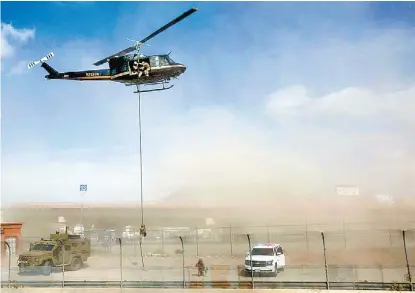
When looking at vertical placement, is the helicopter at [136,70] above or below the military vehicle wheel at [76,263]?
above

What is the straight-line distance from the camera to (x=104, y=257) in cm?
3481

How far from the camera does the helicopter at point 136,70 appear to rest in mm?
26703

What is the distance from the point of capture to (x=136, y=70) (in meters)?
26.9

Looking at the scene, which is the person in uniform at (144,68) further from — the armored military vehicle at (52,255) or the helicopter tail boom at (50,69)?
the armored military vehicle at (52,255)

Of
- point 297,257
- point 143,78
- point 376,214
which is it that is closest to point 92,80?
point 143,78

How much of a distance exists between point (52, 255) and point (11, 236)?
8.11 m

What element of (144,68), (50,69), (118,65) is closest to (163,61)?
(144,68)

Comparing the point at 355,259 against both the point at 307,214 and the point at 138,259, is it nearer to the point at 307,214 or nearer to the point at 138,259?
the point at 138,259

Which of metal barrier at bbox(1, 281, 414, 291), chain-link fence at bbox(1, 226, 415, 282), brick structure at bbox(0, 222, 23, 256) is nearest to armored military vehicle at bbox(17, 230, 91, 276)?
chain-link fence at bbox(1, 226, 415, 282)

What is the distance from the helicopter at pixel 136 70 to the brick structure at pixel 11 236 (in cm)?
1212

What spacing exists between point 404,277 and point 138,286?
1429cm

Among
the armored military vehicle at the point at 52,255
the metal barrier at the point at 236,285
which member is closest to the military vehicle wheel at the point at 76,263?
the armored military vehicle at the point at 52,255

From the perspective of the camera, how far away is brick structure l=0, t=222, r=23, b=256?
32.4 metres

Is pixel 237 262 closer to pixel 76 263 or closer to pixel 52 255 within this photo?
pixel 76 263
